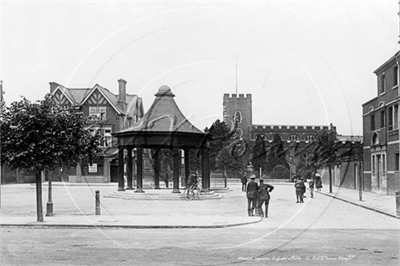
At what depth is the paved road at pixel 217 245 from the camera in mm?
10086

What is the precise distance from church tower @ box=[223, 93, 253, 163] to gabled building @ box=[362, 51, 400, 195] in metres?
49.5

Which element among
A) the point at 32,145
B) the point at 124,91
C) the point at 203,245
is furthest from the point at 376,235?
the point at 124,91

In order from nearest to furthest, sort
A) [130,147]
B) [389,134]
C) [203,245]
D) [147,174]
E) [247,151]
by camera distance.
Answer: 1. [203,245]
2. [130,147]
3. [389,134]
4. [147,174]
5. [247,151]

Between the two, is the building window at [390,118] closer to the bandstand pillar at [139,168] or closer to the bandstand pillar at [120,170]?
the bandstand pillar at [139,168]

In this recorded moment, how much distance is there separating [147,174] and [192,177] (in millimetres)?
30878

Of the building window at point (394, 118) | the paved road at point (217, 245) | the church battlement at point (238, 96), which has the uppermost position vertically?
the church battlement at point (238, 96)

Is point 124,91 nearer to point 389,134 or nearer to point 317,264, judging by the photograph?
point 389,134

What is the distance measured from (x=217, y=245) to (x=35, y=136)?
27.2ft

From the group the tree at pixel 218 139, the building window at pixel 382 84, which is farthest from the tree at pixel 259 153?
the building window at pixel 382 84

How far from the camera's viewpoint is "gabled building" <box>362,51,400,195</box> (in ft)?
109

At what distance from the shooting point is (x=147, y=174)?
5925cm

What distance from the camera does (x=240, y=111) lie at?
9050cm

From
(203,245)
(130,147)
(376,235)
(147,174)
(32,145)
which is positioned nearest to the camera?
(203,245)

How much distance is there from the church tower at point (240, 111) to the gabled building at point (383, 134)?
4951cm
